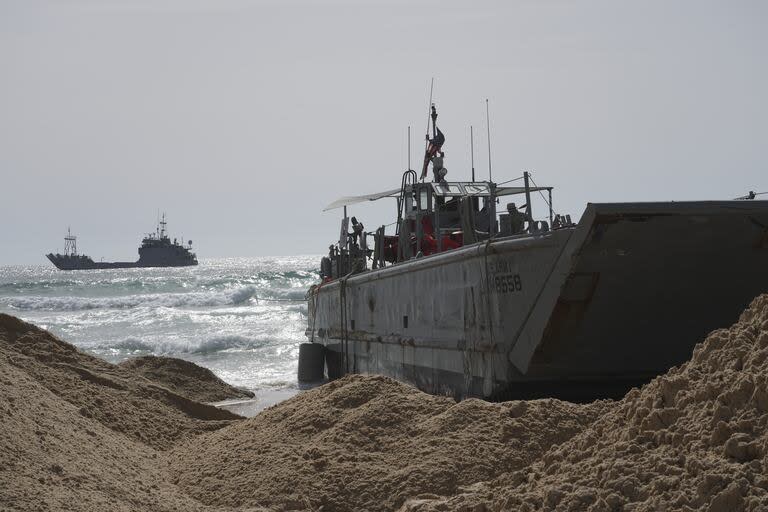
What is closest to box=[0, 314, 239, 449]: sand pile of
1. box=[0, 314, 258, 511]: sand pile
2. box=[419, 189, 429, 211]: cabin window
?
box=[0, 314, 258, 511]: sand pile

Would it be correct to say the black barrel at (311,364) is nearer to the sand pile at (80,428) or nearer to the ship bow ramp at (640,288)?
the sand pile at (80,428)

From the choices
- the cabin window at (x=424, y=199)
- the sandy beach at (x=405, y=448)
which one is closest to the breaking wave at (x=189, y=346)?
the cabin window at (x=424, y=199)

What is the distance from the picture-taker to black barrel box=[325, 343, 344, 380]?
14496 millimetres

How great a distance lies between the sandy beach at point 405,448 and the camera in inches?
136

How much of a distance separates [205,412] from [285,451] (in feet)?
9.29

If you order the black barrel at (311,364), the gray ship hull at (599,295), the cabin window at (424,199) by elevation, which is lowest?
the black barrel at (311,364)

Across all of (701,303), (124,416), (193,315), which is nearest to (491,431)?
(701,303)

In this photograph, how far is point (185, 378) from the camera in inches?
447

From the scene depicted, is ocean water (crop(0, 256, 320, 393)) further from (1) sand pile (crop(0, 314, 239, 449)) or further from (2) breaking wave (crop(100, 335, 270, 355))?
(1) sand pile (crop(0, 314, 239, 449))

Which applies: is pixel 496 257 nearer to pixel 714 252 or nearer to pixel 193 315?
pixel 714 252

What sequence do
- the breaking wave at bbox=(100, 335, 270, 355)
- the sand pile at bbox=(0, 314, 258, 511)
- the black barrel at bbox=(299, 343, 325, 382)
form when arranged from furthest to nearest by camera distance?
the breaking wave at bbox=(100, 335, 270, 355) → the black barrel at bbox=(299, 343, 325, 382) → the sand pile at bbox=(0, 314, 258, 511)

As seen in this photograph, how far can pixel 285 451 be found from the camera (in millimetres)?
5344

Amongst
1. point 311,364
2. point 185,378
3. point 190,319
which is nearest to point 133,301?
point 190,319

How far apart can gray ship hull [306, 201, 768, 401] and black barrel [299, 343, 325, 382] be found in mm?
6714
